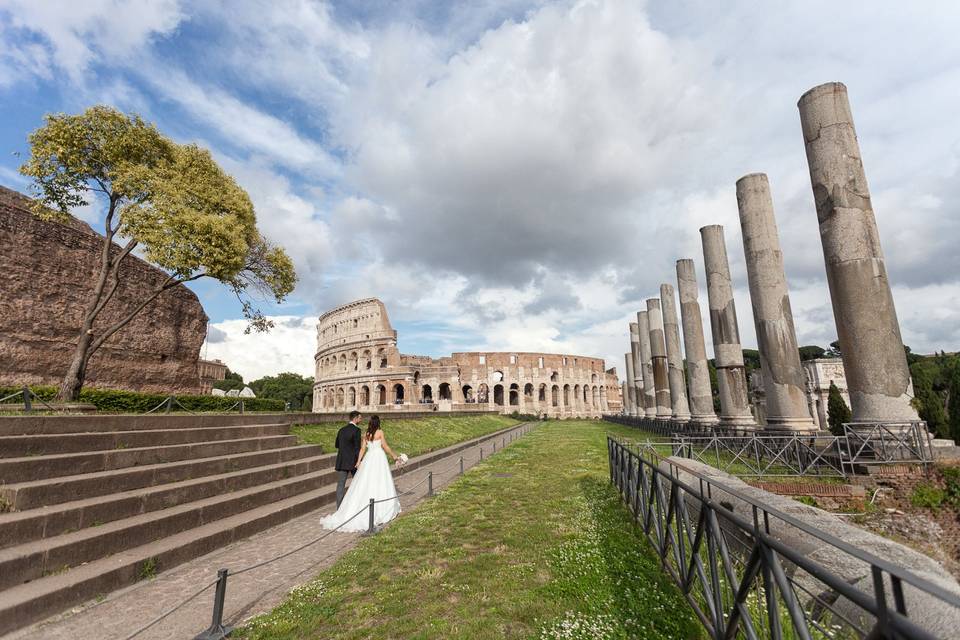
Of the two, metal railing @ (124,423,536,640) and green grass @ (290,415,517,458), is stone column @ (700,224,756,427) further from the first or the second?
green grass @ (290,415,517,458)

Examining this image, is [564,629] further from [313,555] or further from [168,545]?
[168,545]

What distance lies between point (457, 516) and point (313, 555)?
2134mm

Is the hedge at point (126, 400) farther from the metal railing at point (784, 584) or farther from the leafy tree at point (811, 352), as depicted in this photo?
the leafy tree at point (811, 352)

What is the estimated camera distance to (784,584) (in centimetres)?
199

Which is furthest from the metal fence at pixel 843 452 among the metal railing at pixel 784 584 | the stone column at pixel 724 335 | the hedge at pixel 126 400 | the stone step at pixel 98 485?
the hedge at pixel 126 400

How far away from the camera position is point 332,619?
330cm

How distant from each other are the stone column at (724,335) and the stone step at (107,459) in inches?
569

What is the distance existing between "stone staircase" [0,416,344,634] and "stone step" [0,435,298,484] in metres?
0.01

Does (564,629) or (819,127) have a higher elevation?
(819,127)

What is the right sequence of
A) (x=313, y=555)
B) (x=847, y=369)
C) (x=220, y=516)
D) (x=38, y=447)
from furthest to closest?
(x=847, y=369), (x=220, y=516), (x=38, y=447), (x=313, y=555)

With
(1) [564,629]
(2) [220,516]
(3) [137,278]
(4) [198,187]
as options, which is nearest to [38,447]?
(2) [220,516]

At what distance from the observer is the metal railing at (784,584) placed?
1399 millimetres

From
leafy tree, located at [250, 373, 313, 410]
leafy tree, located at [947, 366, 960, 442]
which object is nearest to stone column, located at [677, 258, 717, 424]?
leafy tree, located at [947, 366, 960, 442]

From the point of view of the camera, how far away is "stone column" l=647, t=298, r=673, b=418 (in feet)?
79.3
